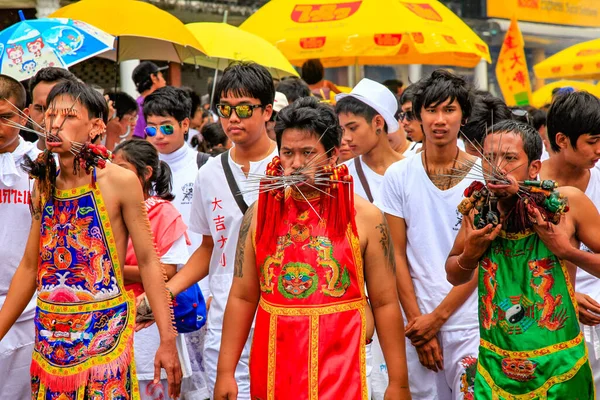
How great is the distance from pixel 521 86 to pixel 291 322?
38.7 feet

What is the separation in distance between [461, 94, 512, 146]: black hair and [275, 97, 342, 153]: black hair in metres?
1.93

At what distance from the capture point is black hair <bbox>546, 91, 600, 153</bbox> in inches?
204

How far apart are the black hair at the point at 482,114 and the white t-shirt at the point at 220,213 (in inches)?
52.1

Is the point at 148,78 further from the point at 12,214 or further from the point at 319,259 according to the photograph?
the point at 319,259

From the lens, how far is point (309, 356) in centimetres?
427

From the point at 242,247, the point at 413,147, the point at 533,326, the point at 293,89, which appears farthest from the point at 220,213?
the point at 293,89

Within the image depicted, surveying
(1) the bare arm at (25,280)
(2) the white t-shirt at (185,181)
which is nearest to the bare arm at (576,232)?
(1) the bare arm at (25,280)

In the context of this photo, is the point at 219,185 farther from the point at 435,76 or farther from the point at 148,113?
the point at 148,113

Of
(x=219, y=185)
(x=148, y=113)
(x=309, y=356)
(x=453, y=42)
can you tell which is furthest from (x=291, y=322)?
(x=453, y=42)

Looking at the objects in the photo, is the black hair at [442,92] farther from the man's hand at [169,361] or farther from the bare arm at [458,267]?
the man's hand at [169,361]

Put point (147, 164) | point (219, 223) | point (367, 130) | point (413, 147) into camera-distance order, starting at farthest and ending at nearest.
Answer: point (413, 147), point (367, 130), point (147, 164), point (219, 223)

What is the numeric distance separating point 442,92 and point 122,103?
3773 millimetres

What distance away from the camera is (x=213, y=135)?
32.8 ft

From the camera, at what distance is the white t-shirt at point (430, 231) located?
554 cm
